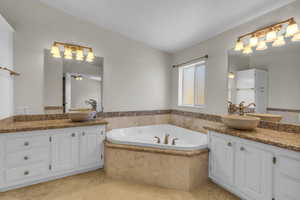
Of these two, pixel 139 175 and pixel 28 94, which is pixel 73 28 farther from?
pixel 139 175

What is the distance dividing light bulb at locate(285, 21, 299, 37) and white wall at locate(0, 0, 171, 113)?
7.44 feet

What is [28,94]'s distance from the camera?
2.28m

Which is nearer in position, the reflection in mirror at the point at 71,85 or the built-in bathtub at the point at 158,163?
the built-in bathtub at the point at 158,163

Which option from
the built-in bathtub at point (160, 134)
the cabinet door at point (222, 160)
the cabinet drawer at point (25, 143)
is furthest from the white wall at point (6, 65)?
the cabinet door at point (222, 160)

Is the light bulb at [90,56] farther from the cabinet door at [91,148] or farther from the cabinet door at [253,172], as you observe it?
the cabinet door at [253,172]

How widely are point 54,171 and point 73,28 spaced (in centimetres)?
245

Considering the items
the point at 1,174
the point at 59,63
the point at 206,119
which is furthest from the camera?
the point at 206,119

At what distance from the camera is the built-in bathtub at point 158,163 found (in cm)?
183

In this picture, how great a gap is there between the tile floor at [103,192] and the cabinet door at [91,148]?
0.96 feet

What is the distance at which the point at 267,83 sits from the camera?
1906 mm

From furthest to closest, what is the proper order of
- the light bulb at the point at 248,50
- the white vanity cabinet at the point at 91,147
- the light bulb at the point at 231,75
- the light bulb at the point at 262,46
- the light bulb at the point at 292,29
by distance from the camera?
the light bulb at the point at 231,75, the white vanity cabinet at the point at 91,147, the light bulb at the point at 248,50, the light bulb at the point at 262,46, the light bulb at the point at 292,29

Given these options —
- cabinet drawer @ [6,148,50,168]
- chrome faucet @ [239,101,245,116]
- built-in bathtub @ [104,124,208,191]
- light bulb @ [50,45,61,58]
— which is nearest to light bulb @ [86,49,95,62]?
light bulb @ [50,45,61,58]

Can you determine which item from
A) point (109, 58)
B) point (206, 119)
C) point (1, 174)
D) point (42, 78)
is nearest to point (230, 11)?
point (206, 119)

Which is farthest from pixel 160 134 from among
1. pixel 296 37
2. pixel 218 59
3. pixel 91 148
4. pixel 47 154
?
pixel 296 37
